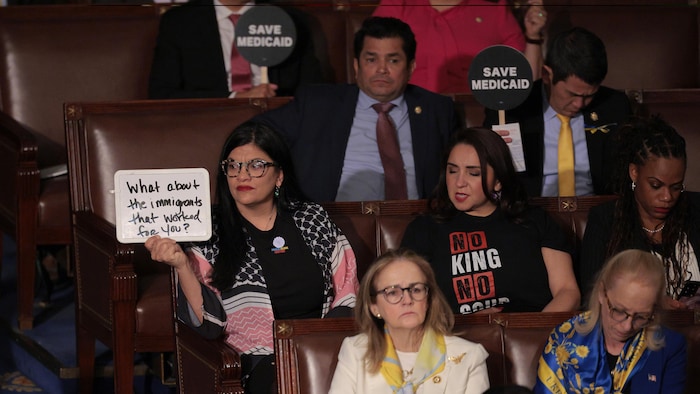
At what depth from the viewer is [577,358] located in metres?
2.69

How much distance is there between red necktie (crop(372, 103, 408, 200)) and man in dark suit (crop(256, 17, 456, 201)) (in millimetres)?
18

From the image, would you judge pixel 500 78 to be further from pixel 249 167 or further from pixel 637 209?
pixel 249 167

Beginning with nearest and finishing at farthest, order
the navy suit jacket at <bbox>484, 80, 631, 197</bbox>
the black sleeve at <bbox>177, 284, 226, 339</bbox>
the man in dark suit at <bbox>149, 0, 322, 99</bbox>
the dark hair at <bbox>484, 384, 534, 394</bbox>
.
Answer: the dark hair at <bbox>484, 384, 534, 394</bbox>
the black sleeve at <bbox>177, 284, 226, 339</bbox>
the navy suit jacket at <bbox>484, 80, 631, 197</bbox>
the man in dark suit at <bbox>149, 0, 322, 99</bbox>

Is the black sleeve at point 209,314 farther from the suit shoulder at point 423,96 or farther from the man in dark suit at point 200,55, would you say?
the man in dark suit at point 200,55

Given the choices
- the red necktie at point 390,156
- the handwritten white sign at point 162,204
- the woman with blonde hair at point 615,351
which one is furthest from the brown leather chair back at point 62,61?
the woman with blonde hair at point 615,351

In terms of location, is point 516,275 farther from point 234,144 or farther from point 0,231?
point 0,231

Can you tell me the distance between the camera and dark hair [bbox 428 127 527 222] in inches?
129

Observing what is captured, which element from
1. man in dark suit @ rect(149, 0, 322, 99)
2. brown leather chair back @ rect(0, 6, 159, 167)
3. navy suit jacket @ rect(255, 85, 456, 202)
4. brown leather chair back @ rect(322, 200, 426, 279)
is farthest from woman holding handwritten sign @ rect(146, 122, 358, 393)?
brown leather chair back @ rect(0, 6, 159, 167)

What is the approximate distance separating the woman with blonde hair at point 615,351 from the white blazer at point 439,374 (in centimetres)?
17

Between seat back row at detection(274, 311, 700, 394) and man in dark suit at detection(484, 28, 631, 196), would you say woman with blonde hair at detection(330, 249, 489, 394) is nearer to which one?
seat back row at detection(274, 311, 700, 394)

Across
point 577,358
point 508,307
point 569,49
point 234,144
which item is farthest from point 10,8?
point 577,358

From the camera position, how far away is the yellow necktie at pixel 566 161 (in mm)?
4027

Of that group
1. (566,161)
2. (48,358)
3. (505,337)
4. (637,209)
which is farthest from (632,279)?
(48,358)

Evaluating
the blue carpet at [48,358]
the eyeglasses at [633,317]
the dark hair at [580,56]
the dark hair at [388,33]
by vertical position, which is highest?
the dark hair at [388,33]
